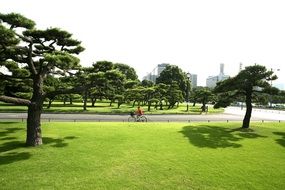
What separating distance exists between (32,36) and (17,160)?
7.81 metres

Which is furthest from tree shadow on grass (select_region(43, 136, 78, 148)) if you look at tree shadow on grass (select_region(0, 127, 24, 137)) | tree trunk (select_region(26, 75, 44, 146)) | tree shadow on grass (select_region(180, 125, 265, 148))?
tree shadow on grass (select_region(180, 125, 265, 148))

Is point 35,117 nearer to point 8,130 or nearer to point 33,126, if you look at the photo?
point 33,126

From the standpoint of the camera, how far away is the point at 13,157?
15414 millimetres

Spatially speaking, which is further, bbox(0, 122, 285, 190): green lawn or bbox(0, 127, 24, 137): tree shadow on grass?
bbox(0, 127, 24, 137): tree shadow on grass

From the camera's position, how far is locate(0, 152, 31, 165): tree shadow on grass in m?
14.7

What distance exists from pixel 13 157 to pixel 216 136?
51.9ft

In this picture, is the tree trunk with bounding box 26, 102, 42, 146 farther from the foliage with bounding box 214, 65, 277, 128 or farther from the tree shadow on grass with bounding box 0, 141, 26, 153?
the foliage with bounding box 214, 65, 277, 128

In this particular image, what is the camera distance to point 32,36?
58.9 ft

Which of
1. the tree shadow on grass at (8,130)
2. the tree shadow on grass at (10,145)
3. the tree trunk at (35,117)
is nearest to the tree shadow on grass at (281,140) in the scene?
the tree trunk at (35,117)

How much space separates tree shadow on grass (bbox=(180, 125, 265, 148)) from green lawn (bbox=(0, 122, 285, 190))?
0.25ft

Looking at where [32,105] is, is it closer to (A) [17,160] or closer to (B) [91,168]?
(A) [17,160]

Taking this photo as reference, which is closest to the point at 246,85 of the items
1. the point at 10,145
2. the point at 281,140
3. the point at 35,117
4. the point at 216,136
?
the point at 281,140

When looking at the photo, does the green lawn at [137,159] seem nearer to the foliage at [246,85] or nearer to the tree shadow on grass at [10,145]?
the tree shadow on grass at [10,145]

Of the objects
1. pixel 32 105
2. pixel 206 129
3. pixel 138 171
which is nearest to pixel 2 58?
pixel 32 105
